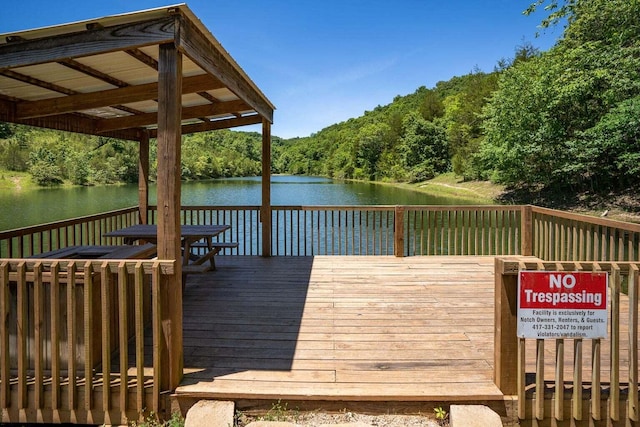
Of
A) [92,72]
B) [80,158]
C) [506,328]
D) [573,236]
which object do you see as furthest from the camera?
[80,158]

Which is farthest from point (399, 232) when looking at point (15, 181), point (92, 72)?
point (15, 181)

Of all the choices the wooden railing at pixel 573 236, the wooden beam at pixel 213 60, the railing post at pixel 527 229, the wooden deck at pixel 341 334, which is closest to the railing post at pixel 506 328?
the wooden deck at pixel 341 334

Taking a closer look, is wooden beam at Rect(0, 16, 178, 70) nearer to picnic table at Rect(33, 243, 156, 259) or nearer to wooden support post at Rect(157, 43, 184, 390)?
wooden support post at Rect(157, 43, 184, 390)

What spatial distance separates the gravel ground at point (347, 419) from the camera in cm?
223

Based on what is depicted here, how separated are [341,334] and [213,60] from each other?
2.44 meters

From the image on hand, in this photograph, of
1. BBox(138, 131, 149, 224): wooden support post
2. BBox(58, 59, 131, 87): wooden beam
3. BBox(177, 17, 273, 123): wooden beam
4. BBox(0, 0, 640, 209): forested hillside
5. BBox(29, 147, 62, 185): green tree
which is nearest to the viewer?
BBox(177, 17, 273, 123): wooden beam

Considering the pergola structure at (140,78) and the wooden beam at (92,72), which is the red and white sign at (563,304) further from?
the wooden beam at (92,72)

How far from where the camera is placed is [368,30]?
116 feet

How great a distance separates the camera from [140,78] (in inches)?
150

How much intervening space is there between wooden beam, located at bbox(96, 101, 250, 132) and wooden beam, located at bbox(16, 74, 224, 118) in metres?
1.46

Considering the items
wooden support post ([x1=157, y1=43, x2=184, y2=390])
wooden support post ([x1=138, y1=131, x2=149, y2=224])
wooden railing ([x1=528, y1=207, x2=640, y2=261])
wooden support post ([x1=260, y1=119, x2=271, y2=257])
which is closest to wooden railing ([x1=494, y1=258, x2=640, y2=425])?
wooden support post ([x1=157, y1=43, x2=184, y2=390])

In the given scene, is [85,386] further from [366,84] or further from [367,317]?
[366,84]

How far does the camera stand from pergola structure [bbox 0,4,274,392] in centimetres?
241

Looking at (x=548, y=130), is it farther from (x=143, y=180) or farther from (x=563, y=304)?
(x=563, y=304)
